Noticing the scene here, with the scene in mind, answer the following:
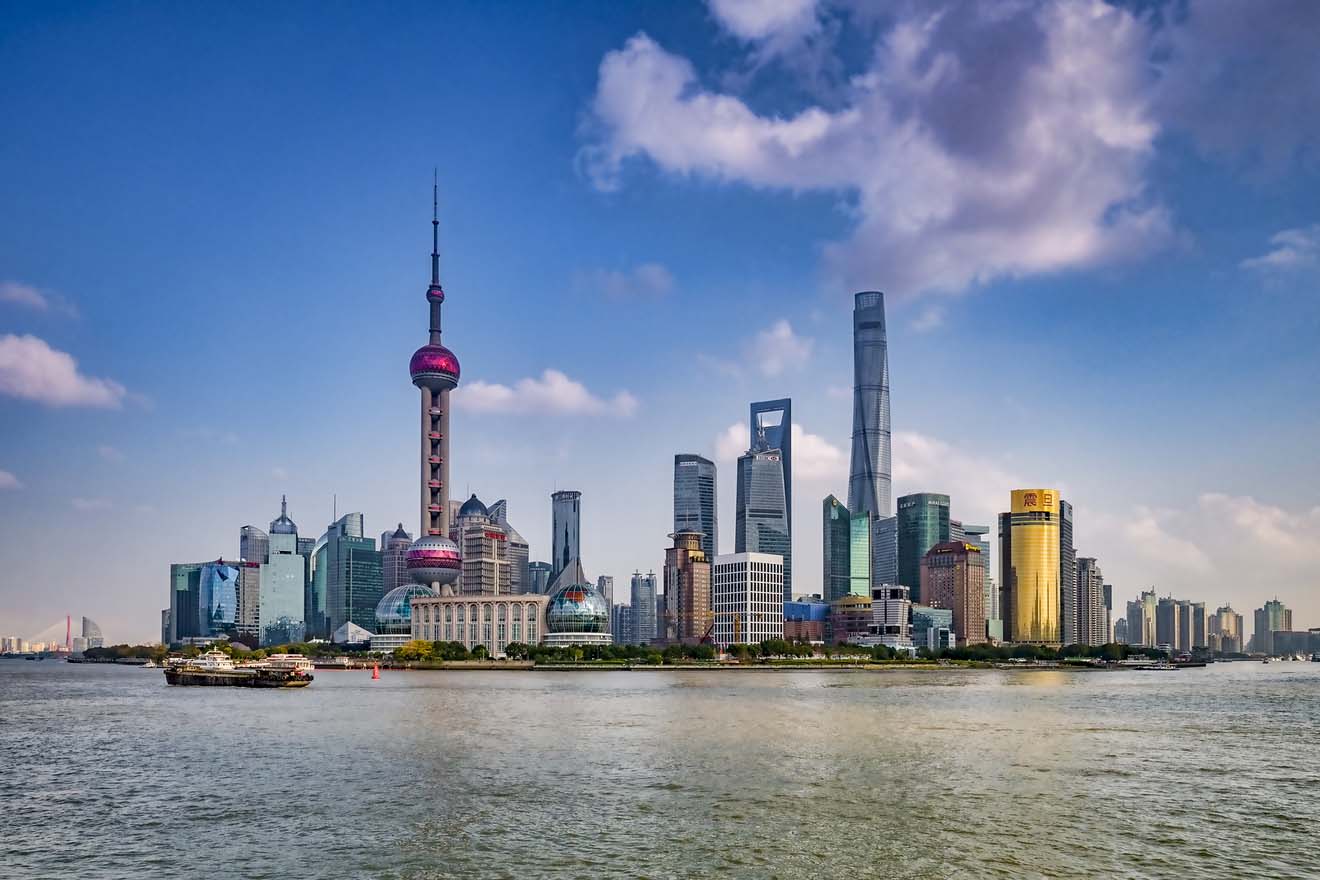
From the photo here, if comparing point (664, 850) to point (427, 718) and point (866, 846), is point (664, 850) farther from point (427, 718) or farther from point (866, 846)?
point (427, 718)

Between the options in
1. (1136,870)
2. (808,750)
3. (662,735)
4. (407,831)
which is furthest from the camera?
(662,735)

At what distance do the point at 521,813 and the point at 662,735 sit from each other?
35.5 meters

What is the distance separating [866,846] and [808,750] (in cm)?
3122

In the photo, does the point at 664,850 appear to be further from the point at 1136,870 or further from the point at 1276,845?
the point at 1276,845

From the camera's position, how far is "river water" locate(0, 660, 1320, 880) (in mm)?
42719

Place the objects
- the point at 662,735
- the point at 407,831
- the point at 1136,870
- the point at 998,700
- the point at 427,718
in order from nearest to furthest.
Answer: the point at 1136,870 < the point at 407,831 < the point at 662,735 < the point at 427,718 < the point at 998,700

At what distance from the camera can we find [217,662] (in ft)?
595

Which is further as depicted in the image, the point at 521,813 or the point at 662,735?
the point at 662,735

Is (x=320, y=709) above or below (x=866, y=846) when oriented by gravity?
below

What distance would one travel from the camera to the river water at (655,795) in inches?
1682

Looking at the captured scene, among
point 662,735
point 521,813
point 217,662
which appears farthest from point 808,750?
point 217,662

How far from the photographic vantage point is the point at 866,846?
147ft

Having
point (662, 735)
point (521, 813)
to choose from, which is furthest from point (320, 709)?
point (521, 813)

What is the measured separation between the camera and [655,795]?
56.6 metres
